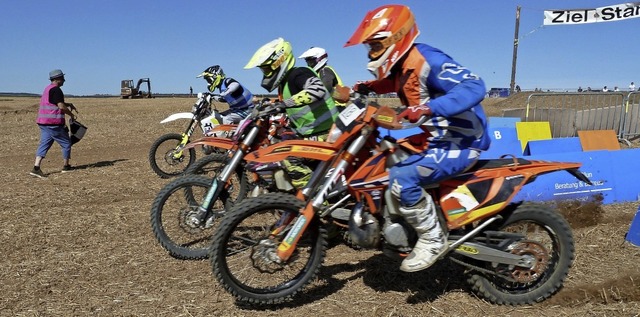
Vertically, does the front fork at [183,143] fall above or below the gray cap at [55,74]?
below

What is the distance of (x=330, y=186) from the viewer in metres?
3.49

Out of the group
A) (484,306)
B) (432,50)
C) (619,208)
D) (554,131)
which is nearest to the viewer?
(432,50)

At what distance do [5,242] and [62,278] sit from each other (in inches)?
61.0

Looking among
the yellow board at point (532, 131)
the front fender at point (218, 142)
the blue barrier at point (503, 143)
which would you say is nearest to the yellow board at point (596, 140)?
the yellow board at point (532, 131)

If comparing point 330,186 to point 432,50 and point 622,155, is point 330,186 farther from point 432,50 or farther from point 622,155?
point 622,155

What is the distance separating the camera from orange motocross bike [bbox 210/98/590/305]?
3.47 metres

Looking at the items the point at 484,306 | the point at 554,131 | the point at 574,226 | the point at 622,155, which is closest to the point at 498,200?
the point at 484,306

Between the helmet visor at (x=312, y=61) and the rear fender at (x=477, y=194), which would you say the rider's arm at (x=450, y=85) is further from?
the helmet visor at (x=312, y=61)

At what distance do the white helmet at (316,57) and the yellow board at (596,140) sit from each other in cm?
443

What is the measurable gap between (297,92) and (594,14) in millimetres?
19204

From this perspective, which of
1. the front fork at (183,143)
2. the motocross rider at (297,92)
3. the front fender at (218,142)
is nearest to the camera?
the motocross rider at (297,92)

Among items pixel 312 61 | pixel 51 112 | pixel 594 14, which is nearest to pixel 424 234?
pixel 312 61

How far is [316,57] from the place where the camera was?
8406 millimetres

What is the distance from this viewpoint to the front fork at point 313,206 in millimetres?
3471
